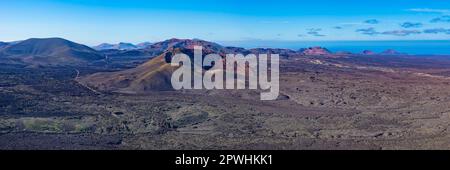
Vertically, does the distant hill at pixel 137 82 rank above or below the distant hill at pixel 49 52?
below

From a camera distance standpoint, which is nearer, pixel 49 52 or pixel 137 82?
pixel 137 82

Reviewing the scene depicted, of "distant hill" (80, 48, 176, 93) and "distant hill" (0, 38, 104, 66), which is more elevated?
"distant hill" (0, 38, 104, 66)

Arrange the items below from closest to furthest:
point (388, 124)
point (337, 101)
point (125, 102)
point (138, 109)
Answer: point (388, 124) → point (138, 109) → point (125, 102) → point (337, 101)

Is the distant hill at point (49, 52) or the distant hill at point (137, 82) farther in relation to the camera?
the distant hill at point (49, 52)

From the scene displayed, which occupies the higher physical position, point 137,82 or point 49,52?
point 49,52

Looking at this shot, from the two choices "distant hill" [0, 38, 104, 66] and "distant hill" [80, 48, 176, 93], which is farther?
"distant hill" [0, 38, 104, 66]

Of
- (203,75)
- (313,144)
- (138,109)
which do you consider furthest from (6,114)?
(203,75)
